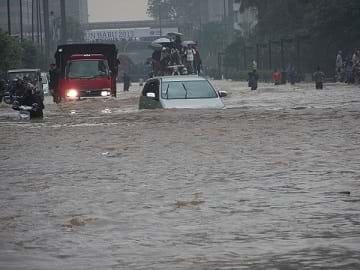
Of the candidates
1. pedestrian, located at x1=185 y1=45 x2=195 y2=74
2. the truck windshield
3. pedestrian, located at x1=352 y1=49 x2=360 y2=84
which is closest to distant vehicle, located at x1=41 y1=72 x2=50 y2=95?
pedestrian, located at x1=185 y1=45 x2=195 y2=74

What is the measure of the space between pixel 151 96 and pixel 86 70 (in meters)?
14.6

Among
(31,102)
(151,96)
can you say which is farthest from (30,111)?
(151,96)

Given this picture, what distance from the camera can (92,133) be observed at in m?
21.8

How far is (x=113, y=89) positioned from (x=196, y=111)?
16397 millimetres

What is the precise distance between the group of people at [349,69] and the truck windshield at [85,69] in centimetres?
1177

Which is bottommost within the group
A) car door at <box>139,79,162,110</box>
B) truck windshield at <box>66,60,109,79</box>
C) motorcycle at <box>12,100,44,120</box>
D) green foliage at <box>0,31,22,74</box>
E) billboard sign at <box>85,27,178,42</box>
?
motorcycle at <box>12,100,44,120</box>

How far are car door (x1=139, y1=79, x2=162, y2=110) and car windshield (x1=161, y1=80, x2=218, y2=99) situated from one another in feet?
0.78

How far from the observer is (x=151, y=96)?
2677cm

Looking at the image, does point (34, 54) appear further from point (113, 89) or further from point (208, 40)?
point (208, 40)

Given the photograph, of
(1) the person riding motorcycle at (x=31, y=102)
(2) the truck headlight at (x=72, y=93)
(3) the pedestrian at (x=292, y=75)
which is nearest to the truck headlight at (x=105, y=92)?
(2) the truck headlight at (x=72, y=93)

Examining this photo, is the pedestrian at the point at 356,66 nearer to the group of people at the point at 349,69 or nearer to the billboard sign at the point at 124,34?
the group of people at the point at 349,69

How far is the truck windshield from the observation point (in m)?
40.8

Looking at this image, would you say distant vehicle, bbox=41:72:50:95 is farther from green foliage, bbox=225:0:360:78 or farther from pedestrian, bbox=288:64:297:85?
green foliage, bbox=225:0:360:78

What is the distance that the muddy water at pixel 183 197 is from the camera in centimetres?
862
